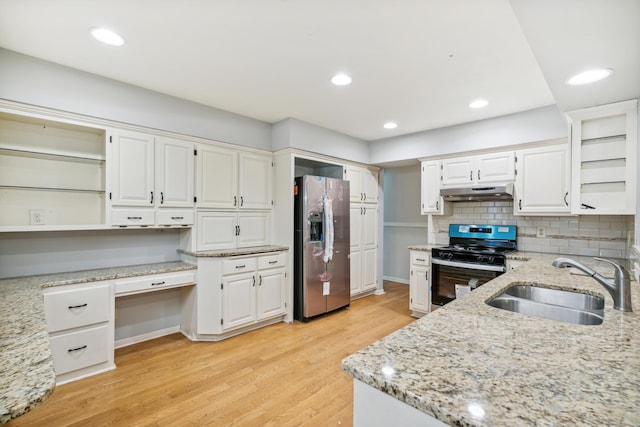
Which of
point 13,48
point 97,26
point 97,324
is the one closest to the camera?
point 97,26

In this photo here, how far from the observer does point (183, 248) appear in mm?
3311

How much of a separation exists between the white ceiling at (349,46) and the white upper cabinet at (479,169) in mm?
637

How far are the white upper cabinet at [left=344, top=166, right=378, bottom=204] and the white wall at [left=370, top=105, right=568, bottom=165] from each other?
25cm

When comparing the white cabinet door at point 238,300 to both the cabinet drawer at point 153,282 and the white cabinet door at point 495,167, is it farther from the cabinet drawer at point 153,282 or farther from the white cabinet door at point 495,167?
the white cabinet door at point 495,167

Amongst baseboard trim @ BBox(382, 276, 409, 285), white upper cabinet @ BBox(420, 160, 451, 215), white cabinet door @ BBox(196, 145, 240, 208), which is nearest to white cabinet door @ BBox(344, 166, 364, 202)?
white upper cabinet @ BBox(420, 160, 451, 215)

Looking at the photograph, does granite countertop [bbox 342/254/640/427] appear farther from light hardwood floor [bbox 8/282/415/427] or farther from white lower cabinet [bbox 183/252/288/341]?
white lower cabinet [bbox 183/252/288/341]

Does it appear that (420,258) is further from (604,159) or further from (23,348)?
(23,348)

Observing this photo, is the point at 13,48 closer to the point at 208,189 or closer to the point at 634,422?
the point at 208,189

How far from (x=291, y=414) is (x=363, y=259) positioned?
111 inches

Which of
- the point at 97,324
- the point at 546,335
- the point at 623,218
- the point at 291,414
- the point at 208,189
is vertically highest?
the point at 208,189

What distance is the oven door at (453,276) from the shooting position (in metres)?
3.19

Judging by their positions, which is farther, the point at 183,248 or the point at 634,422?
the point at 183,248

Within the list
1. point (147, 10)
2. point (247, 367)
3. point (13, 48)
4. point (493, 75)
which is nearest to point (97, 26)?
point (147, 10)

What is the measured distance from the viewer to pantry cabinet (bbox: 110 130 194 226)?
2.73m
